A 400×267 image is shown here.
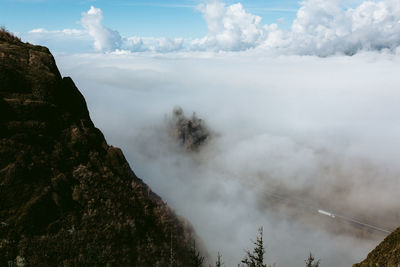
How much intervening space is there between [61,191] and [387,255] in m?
16.1

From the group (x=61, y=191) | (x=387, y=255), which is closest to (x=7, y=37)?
(x=61, y=191)

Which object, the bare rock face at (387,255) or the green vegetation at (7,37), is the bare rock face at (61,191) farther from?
the bare rock face at (387,255)

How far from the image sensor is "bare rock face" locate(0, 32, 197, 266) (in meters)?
12.7

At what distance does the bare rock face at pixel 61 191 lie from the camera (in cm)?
1269

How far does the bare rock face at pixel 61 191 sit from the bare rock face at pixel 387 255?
9.33 m

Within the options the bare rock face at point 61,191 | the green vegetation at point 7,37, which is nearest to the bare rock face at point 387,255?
the bare rock face at point 61,191

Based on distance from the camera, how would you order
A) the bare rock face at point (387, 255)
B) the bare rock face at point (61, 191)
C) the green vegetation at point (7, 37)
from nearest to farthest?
the bare rock face at point (387, 255) → the bare rock face at point (61, 191) → the green vegetation at point (7, 37)

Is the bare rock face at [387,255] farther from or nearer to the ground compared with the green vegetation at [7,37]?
nearer to the ground

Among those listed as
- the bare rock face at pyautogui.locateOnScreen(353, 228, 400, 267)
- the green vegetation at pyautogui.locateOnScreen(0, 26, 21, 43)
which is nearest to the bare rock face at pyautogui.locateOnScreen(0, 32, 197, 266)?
the green vegetation at pyautogui.locateOnScreen(0, 26, 21, 43)

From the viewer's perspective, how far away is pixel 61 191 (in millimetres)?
14953

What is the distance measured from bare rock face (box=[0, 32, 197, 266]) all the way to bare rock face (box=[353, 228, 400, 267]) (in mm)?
9326

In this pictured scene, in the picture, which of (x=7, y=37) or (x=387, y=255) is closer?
(x=387, y=255)

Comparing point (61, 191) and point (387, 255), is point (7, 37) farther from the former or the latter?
point (387, 255)

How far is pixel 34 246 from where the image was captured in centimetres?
1220
